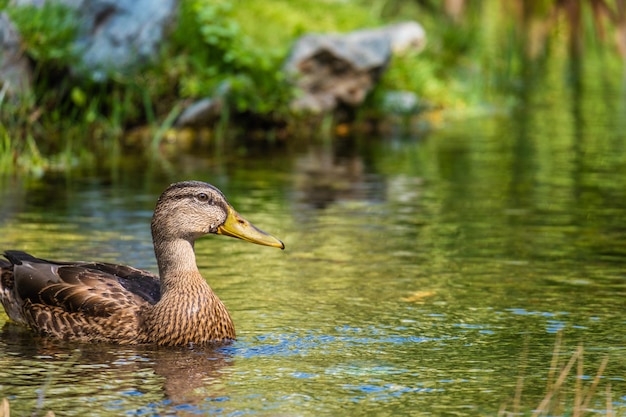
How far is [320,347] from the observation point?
24.5 ft

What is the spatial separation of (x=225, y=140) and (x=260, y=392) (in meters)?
11.9

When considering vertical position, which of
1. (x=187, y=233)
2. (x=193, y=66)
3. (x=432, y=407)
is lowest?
(x=432, y=407)

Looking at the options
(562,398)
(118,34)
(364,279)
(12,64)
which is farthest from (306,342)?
(118,34)

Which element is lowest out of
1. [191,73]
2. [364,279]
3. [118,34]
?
[364,279]

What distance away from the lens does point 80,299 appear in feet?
25.7

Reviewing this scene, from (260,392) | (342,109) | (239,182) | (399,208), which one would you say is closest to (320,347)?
(260,392)

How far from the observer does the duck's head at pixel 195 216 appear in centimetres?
790

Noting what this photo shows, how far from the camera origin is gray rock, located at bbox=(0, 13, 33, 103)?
15.1m

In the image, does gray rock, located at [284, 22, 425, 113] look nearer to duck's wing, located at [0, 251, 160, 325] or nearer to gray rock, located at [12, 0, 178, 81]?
gray rock, located at [12, 0, 178, 81]

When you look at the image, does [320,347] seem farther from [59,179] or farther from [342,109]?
[342,109]

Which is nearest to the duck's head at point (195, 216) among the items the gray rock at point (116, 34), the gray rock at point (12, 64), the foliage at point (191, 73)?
the foliage at point (191, 73)

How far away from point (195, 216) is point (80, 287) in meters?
0.79

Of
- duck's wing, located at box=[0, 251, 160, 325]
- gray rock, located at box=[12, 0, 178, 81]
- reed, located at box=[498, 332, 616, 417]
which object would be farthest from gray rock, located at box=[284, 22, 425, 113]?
reed, located at box=[498, 332, 616, 417]

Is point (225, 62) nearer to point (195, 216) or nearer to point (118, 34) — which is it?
point (118, 34)
